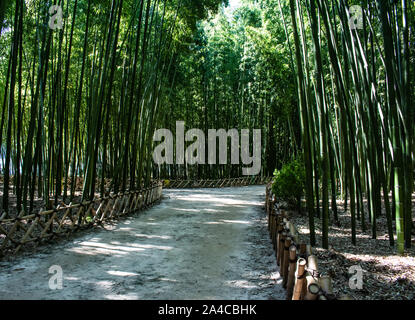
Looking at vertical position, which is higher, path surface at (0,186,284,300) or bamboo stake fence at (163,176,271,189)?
bamboo stake fence at (163,176,271,189)

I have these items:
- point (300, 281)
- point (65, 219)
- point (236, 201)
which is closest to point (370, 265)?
point (300, 281)

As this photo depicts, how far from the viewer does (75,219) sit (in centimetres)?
491

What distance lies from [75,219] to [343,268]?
3507mm

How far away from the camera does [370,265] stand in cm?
333

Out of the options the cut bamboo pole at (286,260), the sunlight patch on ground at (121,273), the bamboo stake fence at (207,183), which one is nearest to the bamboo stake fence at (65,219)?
the sunlight patch on ground at (121,273)

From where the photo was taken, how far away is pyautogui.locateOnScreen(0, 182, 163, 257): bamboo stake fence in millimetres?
3893

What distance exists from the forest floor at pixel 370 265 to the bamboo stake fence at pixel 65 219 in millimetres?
3108

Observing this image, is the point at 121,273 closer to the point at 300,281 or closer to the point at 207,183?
the point at 300,281

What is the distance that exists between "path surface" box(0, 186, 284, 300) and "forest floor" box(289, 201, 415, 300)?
1.73ft

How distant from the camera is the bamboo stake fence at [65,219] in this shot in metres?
3.89

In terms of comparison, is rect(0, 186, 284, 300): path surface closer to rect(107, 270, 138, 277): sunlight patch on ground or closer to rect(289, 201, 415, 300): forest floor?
rect(107, 270, 138, 277): sunlight patch on ground

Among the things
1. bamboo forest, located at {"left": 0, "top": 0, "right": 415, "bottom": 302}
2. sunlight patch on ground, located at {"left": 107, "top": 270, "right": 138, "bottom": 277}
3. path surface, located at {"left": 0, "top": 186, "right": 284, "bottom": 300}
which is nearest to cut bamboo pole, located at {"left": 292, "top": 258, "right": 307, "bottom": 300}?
bamboo forest, located at {"left": 0, "top": 0, "right": 415, "bottom": 302}
